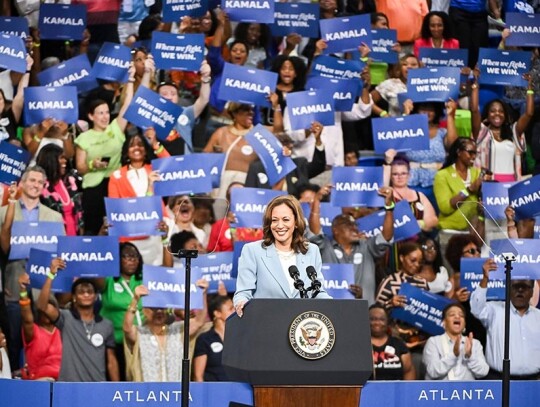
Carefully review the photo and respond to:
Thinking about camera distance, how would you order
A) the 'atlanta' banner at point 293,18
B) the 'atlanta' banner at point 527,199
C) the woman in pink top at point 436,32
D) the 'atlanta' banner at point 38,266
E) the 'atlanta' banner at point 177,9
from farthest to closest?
1. the woman in pink top at point 436,32
2. the 'atlanta' banner at point 293,18
3. the 'atlanta' banner at point 177,9
4. the 'atlanta' banner at point 527,199
5. the 'atlanta' banner at point 38,266

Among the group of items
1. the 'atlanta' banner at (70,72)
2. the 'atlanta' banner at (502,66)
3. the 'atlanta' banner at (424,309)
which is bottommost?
the 'atlanta' banner at (424,309)

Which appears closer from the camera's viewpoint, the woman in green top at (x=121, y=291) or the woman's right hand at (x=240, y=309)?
the woman's right hand at (x=240, y=309)

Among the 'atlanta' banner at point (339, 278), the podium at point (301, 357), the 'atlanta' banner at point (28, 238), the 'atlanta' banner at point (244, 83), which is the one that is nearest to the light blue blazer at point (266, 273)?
the podium at point (301, 357)

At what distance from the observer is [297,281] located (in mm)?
5344

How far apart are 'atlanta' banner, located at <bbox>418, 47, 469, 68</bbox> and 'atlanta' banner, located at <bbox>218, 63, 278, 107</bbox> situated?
1.44 m

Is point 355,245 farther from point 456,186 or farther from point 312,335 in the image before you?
point 312,335

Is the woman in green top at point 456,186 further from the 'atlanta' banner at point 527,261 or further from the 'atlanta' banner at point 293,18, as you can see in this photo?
the 'atlanta' banner at point 293,18

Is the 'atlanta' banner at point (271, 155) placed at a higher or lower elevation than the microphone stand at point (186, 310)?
higher

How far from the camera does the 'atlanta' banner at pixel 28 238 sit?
8.80m

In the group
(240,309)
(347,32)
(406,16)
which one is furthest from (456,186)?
(240,309)

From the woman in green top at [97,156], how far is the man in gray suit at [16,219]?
327 mm

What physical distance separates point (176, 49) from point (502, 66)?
258 cm

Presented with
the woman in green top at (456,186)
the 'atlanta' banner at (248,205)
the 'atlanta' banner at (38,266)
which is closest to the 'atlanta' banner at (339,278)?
the 'atlanta' banner at (248,205)

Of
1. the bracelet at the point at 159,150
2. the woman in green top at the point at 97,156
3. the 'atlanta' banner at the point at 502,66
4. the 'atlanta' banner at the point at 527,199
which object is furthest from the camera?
the 'atlanta' banner at the point at 502,66
